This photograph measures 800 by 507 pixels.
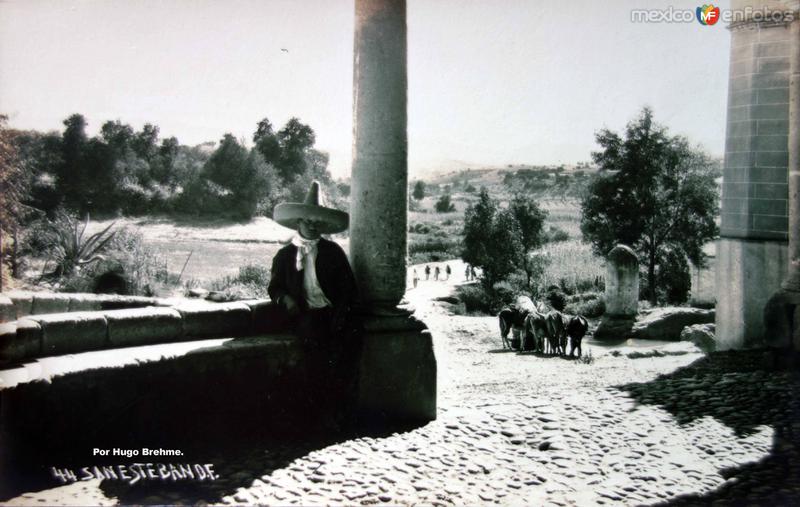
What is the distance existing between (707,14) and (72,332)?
7.84 meters

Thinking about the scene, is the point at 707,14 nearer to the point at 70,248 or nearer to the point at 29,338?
the point at 29,338

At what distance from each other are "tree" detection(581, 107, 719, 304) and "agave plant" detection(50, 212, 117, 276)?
65.9 ft

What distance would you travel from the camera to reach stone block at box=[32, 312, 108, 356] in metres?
4.00

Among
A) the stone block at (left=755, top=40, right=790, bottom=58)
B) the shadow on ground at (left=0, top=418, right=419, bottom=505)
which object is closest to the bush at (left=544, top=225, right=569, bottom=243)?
the stone block at (left=755, top=40, right=790, bottom=58)

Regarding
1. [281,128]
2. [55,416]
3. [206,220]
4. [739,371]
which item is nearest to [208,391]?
[55,416]

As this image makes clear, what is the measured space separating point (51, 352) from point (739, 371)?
7.82 m

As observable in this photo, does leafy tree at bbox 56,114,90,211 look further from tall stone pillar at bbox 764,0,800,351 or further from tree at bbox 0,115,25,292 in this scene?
tall stone pillar at bbox 764,0,800,351

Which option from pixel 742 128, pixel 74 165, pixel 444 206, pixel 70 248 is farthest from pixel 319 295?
pixel 444 206

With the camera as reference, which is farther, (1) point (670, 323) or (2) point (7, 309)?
(1) point (670, 323)

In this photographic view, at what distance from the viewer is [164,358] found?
4168 mm

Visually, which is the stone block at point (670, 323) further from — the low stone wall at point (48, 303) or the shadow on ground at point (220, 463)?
the low stone wall at point (48, 303)

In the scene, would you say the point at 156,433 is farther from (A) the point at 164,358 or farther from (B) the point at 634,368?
(B) the point at 634,368

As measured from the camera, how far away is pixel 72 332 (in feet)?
13.5
